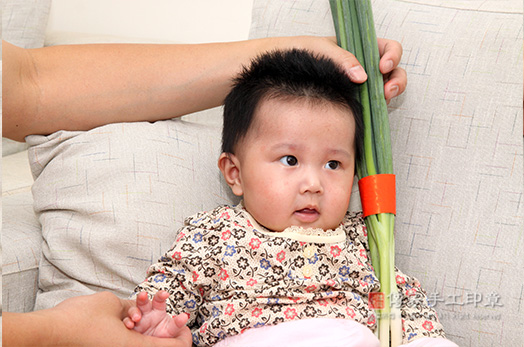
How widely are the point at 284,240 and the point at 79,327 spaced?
1.38 ft

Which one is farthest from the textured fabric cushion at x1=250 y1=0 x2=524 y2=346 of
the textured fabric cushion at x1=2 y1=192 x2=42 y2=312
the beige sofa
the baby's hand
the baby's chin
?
the textured fabric cushion at x1=2 y1=192 x2=42 y2=312

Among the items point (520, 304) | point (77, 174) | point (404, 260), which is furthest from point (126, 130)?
point (520, 304)

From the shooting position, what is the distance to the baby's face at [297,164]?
1.16m

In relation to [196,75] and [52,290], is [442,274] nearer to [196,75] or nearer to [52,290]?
[196,75]

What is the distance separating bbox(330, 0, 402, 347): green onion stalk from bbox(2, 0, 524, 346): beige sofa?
0.27 ft

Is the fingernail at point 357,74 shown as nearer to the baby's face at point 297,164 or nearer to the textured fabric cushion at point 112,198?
the baby's face at point 297,164

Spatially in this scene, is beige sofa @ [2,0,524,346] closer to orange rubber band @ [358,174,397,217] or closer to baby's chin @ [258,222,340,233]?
orange rubber band @ [358,174,397,217]

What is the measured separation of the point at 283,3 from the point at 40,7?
3.26 feet

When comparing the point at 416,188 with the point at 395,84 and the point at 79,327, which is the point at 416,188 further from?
the point at 79,327

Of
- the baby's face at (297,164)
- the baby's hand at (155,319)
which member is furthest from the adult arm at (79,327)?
the baby's face at (297,164)

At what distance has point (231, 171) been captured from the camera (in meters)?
1.28

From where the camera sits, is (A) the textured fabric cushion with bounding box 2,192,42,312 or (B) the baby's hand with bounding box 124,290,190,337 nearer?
(B) the baby's hand with bounding box 124,290,190,337

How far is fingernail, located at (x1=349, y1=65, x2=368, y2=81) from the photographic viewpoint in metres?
1.27

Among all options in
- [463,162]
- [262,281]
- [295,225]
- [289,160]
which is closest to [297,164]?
[289,160]
